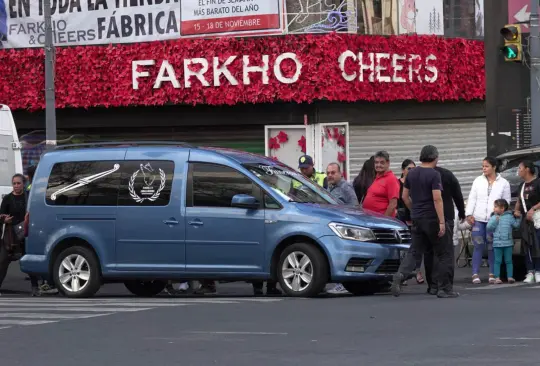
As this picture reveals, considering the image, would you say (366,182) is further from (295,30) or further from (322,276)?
(295,30)

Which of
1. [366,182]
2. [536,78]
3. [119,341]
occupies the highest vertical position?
[536,78]

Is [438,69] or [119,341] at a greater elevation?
[438,69]

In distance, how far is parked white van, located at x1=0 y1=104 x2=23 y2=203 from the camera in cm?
2098

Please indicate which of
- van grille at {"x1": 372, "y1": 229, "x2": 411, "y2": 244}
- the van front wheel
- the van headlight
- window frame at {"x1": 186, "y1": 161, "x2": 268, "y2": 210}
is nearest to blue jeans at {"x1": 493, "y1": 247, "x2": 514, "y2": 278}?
van grille at {"x1": 372, "y1": 229, "x2": 411, "y2": 244}

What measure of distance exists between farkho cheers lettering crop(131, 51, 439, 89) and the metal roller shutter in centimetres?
129

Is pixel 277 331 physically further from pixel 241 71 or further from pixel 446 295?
pixel 241 71

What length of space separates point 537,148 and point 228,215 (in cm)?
551

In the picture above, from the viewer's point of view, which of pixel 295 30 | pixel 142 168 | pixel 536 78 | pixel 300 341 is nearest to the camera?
pixel 300 341

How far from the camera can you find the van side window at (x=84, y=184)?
16359 mm

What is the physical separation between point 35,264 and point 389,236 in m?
4.56

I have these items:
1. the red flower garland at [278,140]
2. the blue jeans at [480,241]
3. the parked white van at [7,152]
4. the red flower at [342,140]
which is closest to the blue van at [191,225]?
the blue jeans at [480,241]

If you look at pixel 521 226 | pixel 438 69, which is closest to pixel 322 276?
pixel 521 226

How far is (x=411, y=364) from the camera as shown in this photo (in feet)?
29.4

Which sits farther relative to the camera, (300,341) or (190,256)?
(190,256)
